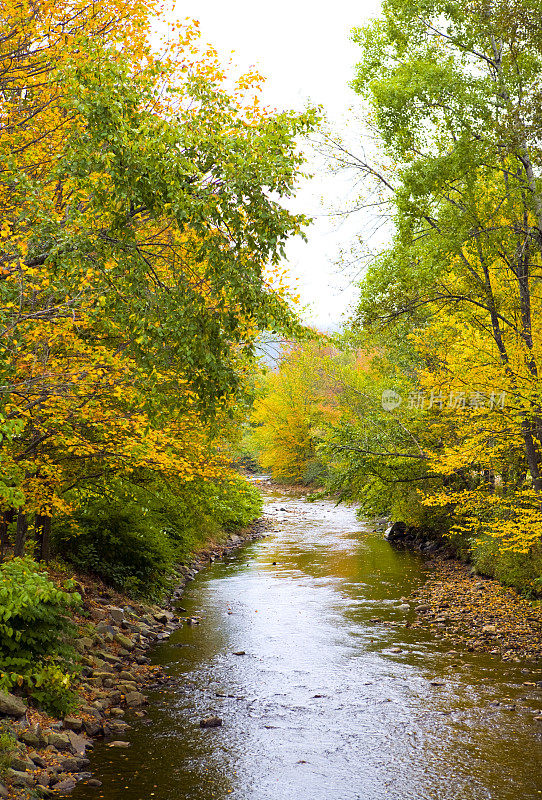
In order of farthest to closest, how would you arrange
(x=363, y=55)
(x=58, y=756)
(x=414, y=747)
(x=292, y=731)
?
(x=363, y=55), (x=292, y=731), (x=414, y=747), (x=58, y=756)

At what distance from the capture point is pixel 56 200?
7.42 m

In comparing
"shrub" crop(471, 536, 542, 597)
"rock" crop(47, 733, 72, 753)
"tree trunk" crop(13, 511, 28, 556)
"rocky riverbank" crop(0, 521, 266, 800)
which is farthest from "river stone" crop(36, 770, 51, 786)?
"shrub" crop(471, 536, 542, 597)

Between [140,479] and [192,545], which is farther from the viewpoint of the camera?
[192,545]

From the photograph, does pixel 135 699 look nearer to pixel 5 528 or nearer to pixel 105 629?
pixel 105 629

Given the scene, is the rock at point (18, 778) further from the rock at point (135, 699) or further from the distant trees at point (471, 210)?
the distant trees at point (471, 210)

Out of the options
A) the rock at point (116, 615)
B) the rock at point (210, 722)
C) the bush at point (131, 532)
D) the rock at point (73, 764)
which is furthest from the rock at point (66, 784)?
the bush at point (131, 532)

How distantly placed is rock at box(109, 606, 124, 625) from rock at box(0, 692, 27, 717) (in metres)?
4.35

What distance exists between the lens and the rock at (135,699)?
8.52 metres

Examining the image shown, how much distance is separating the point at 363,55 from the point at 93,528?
33.2 feet

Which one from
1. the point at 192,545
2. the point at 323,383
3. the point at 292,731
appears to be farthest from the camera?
the point at 323,383

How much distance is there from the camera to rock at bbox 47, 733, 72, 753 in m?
6.85

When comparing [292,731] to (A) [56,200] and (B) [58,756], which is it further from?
(A) [56,200]

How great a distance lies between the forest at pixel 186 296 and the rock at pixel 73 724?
0.13 metres

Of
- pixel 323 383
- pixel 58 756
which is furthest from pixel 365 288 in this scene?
pixel 323 383
